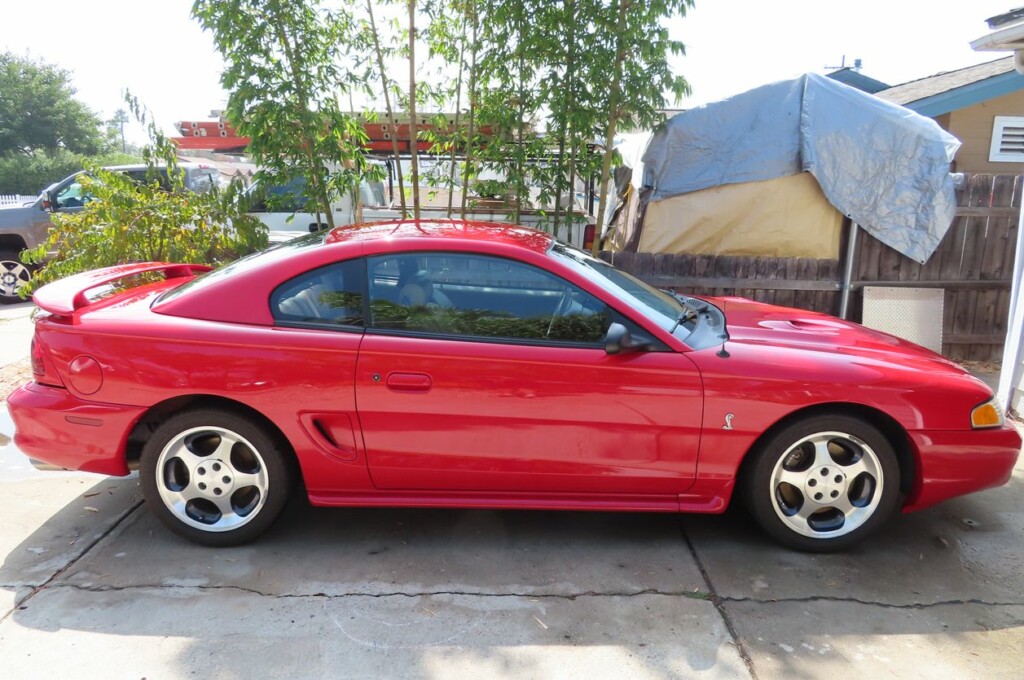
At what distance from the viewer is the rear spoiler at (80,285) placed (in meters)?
3.40

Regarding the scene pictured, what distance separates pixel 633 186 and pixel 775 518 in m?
5.00

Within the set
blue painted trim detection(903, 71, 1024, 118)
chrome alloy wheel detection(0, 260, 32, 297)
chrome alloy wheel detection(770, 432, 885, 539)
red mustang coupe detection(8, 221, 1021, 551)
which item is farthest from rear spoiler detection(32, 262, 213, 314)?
blue painted trim detection(903, 71, 1024, 118)

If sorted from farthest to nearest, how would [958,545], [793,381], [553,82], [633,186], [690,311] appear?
[633,186]
[553,82]
[690,311]
[958,545]
[793,381]

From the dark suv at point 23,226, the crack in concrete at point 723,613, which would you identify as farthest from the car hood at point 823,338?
the dark suv at point 23,226

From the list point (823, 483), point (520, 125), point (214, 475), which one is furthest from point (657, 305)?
point (520, 125)

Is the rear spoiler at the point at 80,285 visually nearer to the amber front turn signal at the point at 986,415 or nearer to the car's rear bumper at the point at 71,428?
the car's rear bumper at the point at 71,428

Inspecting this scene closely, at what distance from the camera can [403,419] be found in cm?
322

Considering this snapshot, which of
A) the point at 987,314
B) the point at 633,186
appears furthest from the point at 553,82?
the point at 987,314

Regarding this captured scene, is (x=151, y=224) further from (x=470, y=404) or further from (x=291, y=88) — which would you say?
(x=470, y=404)

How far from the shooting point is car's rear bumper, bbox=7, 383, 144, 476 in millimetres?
3289

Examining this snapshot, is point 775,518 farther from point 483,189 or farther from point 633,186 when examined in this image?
point 633,186

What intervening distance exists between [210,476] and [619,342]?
1955 millimetres

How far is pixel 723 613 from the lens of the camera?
116 inches

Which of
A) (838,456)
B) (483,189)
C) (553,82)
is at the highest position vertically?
(553,82)
